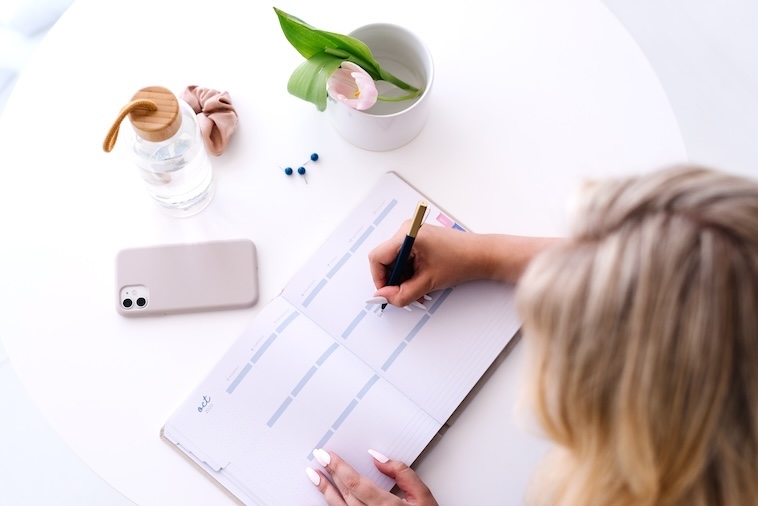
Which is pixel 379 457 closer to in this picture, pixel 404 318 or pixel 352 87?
pixel 404 318

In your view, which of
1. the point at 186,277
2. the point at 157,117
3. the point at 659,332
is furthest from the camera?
the point at 186,277

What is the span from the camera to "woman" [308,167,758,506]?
45 cm

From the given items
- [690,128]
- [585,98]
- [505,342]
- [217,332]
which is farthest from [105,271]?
[690,128]

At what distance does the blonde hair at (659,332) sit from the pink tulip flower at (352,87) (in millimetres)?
282

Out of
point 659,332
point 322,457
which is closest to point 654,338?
point 659,332

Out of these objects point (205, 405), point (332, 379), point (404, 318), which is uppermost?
point (404, 318)

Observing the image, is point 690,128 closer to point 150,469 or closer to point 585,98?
point 585,98

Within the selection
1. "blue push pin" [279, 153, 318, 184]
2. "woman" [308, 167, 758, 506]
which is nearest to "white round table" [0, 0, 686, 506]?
"blue push pin" [279, 153, 318, 184]

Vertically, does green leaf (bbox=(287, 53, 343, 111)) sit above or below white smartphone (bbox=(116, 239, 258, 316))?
above

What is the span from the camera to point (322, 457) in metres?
0.74

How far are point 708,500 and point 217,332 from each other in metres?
0.52

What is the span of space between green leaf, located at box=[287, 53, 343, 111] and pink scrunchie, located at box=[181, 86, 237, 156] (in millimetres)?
120

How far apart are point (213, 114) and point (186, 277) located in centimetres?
19

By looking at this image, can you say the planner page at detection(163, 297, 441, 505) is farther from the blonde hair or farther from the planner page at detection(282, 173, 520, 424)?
the blonde hair
